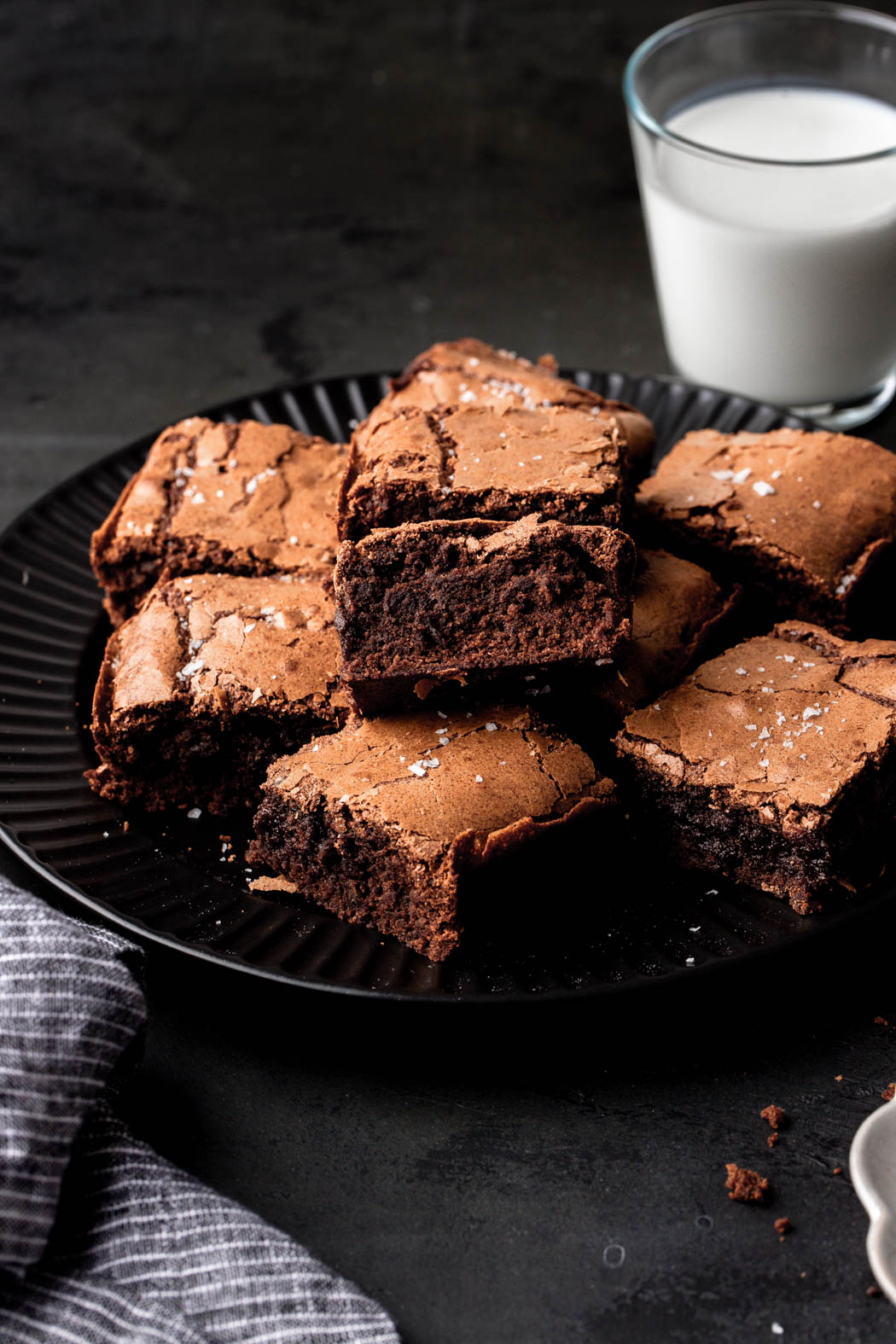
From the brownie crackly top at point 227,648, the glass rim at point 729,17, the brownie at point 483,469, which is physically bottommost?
the brownie crackly top at point 227,648

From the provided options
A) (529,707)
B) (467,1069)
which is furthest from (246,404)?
(467,1069)

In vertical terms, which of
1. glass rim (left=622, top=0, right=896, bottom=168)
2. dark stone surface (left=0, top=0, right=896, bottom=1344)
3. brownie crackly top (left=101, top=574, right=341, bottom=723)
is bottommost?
dark stone surface (left=0, top=0, right=896, bottom=1344)

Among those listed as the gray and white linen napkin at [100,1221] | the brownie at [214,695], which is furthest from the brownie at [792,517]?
the gray and white linen napkin at [100,1221]

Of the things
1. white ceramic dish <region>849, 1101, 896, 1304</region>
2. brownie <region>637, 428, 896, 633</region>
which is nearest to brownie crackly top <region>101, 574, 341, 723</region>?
brownie <region>637, 428, 896, 633</region>

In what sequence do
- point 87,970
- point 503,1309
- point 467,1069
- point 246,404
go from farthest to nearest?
point 246,404, point 467,1069, point 87,970, point 503,1309

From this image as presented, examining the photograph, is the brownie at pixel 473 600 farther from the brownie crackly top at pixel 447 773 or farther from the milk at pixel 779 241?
the milk at pixel 779 241

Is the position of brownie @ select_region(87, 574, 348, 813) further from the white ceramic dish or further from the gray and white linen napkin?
the white ceramic dish

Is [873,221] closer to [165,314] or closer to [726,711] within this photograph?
[726,711]
